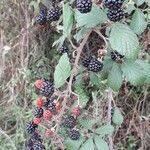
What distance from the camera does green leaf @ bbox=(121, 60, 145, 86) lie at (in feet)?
3.44

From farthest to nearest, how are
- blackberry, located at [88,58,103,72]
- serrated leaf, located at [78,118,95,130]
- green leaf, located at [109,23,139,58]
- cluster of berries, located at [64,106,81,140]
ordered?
serrated leaf, located at [78,118,95,130] < cluster of berries, located at [64,106,81,140] < blackberry, located at [88,58,103,72] < green leaf, located at [109,23,139,58]

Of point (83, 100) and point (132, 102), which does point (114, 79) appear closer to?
point (83, 100)

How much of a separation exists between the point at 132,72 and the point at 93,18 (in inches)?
7.5

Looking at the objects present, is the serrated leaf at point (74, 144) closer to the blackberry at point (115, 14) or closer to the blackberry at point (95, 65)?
the blackberry at point (95, 65)

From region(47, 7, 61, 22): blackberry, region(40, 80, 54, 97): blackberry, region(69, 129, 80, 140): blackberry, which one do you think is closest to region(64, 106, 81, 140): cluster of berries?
region(69, 129, 80, 140): blackberry

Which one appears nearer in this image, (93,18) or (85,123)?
(93,18)

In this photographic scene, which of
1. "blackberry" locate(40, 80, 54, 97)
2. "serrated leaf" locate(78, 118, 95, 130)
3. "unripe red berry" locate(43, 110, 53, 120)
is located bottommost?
"serrated leaf" locate(78, 118, 95, 130)

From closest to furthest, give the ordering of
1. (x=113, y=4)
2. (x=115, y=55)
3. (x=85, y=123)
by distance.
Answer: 1. (x=113, y=4)
2. (x=115, y=55)
3. (x=85, y=123)

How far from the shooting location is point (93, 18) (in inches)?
37.4

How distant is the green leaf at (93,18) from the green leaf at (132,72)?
157 mm

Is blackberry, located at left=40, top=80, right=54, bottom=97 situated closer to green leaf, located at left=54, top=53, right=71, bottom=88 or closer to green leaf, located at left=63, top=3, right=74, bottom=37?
green leaf, located at left=54, top=53, right=71, bottom=88

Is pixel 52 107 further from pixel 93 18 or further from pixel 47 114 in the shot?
pixel 93 18

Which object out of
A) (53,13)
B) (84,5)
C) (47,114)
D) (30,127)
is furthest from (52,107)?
(84,5)

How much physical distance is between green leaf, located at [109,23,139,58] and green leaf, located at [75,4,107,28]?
4 cm
